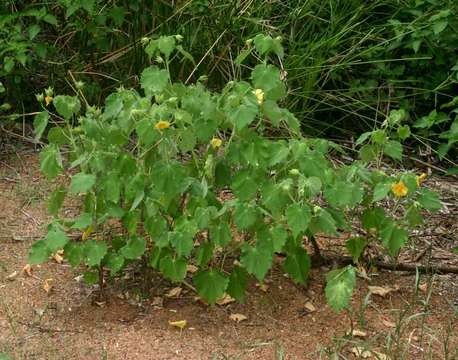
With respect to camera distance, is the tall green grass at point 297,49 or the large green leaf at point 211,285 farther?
the tall green grass at point 297,49

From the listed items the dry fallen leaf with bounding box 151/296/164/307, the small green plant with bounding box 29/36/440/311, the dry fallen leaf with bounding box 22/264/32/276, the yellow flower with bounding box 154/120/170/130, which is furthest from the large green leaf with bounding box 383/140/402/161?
the dry fallen leaf with bounding box 22/264/32/276

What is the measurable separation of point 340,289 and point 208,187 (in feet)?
1.96

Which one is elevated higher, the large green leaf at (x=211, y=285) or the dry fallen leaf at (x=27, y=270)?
the large green leaf at (x=211, y=285)

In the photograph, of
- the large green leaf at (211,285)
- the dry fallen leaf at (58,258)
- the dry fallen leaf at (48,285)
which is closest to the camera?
the large green leaf at (211,285)

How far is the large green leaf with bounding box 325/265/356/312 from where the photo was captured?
122 inches

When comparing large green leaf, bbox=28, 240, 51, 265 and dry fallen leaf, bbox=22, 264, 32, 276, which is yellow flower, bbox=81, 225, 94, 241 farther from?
dry fallen leaf, bbox=22, 264, 32, 276

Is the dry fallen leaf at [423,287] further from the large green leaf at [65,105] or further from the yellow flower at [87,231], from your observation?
the large green leaf at [65,105]

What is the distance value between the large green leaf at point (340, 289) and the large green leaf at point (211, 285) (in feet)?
1.24

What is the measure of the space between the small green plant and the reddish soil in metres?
0.15

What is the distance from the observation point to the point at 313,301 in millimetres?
3582

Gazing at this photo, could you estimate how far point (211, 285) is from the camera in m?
3.30

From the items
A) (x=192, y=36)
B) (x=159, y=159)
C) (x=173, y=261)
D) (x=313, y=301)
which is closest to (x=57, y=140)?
(x=159, y=159)

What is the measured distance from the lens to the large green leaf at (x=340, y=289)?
309cm

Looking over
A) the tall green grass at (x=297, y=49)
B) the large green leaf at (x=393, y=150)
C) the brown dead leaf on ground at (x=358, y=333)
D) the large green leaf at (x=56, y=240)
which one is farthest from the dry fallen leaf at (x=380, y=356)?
the tall green grass at (x=297, y=49)
